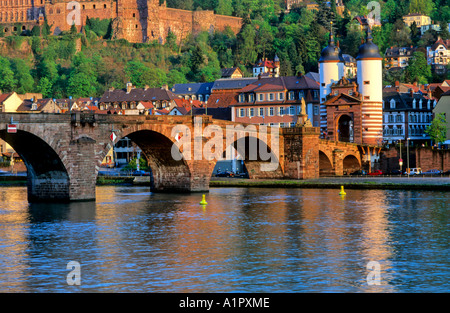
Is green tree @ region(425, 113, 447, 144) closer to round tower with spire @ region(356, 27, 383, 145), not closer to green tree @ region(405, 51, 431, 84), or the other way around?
round tower with spire @ region(356, 27, 383, 145)

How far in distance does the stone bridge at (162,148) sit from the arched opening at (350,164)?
378mm

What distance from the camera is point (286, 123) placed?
382 feet

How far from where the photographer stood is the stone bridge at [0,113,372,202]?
202 ft

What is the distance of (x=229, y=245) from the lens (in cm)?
4344

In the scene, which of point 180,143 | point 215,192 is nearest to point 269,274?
point 180,143

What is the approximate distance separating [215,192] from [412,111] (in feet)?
161

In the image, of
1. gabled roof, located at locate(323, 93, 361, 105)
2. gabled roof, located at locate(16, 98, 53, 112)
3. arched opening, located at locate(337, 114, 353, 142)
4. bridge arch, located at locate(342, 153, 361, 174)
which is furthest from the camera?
gabled roof, located at locate(16, 98, 53, 112)

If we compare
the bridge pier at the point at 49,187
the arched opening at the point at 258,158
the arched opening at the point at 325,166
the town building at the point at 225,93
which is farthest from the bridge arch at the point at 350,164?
the bridge pier at the point at 49,187

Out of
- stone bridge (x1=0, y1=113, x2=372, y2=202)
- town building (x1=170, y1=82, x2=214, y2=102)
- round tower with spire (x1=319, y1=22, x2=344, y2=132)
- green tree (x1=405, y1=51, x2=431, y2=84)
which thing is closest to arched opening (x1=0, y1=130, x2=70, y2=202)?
stone bridge (x1=0, y1=113, x2=372, y2=202)

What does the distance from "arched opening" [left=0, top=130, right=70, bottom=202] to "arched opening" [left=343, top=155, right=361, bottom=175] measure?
4777 cm

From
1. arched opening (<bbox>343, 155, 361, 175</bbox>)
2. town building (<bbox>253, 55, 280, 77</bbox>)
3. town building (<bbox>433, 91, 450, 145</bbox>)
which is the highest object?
town building (<bbox>253, 55, 280, 77</bbox>)

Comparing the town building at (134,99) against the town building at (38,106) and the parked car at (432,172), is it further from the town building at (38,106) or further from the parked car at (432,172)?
the parked car at (432,172)

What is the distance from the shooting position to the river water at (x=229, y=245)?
33.8m
